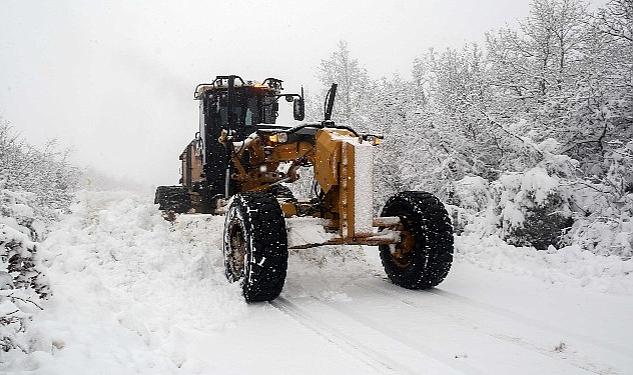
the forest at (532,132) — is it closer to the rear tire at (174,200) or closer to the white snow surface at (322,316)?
the white snow surface at (322,316)

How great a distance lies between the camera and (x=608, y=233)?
10617mm

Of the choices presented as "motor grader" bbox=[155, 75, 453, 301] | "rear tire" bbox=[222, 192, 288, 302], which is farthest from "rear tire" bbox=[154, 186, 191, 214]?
"rear tire" bbox=[222, 192, 288, 302]

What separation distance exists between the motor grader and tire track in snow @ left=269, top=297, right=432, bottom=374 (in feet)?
0.99

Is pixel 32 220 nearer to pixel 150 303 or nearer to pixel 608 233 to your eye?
pixel 150 303

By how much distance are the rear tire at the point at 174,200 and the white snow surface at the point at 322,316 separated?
10.8 feet

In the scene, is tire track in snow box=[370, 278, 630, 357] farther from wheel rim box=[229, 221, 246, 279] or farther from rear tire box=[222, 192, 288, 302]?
wheel rim box=[229, 221, 246, 279]

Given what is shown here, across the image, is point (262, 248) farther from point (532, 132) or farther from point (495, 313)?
point (532, 132)

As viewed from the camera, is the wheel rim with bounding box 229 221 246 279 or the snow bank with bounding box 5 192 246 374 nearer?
the snow bank with bounding box 5 192 246 374

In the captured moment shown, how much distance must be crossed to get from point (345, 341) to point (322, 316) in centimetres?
85

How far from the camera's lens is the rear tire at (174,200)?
11766mm

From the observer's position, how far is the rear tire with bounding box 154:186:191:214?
38.6 feet

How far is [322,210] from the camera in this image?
6945 millimetres

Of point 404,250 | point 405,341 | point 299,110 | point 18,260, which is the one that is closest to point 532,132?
point 299,110

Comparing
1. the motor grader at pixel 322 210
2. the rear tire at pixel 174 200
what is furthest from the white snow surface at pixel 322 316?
the rear tire at pixel 174 200
